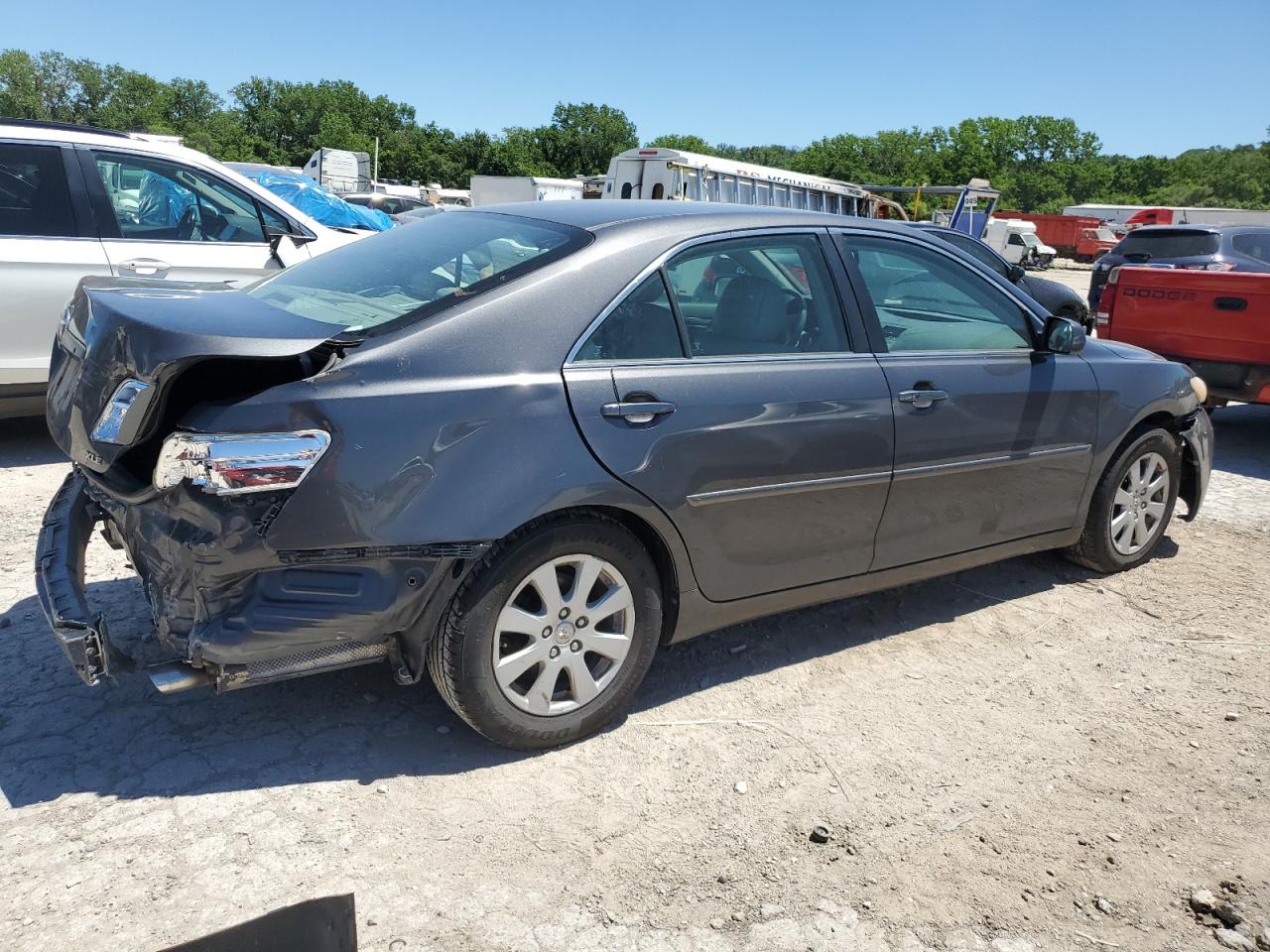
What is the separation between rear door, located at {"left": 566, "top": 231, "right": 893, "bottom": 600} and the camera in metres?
3.08

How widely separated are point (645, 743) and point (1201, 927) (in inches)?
63.3

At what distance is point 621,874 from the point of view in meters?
2.63

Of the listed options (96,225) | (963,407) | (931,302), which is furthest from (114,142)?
(963,407)

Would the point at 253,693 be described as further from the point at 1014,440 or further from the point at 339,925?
the point at 1014,440

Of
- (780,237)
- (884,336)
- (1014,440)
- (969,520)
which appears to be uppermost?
(780,237)

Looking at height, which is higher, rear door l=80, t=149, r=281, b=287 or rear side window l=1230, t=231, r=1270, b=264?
rear side window l=1230, t=231, r=1270, b=264

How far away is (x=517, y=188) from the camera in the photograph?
35.4 meters

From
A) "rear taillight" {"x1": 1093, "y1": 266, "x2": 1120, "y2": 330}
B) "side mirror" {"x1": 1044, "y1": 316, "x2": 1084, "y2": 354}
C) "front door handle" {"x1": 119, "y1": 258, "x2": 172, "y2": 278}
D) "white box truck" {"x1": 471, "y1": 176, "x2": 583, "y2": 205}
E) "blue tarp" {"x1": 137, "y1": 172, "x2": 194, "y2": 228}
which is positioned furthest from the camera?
"white box truck" {"x1": 471, "y1": 176, "x2": 583, "y2": 205}

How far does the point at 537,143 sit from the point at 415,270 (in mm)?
92395

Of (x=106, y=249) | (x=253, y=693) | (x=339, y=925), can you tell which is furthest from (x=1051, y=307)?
(x=339, y=925)

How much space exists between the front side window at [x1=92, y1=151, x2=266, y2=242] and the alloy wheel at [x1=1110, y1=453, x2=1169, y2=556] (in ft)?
17.3

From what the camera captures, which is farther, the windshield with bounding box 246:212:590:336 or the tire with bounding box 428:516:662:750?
the windshield with bounding box 246:212:590:336

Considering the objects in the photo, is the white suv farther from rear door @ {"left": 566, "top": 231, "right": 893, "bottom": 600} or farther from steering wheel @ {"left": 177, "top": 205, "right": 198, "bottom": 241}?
rear door @ {"left": 566, "top": 231, "right": 893, "bottom": 600}

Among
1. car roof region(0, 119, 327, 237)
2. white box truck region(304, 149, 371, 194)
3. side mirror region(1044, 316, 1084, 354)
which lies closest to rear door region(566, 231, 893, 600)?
side mirror region(1044, 316, 1084, 354)
